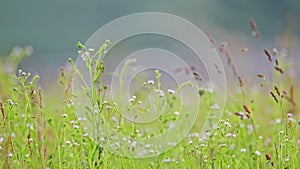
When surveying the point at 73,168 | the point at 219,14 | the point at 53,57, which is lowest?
the point at 73,168

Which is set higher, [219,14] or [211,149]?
A: [219,14]

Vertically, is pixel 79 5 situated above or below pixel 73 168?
above

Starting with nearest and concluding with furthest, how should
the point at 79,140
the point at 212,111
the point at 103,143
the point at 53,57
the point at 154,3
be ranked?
the point at 103,143, the point at 79,140, the point at 212,111, the point at 53,57, the point at 154,3

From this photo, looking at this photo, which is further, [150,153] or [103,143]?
[150,153]

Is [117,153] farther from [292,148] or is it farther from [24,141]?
[292,148]

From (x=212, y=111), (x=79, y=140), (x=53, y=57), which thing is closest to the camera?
(x=79, y=140)

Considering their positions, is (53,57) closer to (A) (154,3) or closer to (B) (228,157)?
(A) (154,3)

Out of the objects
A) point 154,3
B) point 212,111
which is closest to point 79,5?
point 154,3

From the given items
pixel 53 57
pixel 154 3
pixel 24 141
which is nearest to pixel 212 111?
pixel 24 141

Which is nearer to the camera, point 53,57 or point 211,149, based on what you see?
point 211,149
